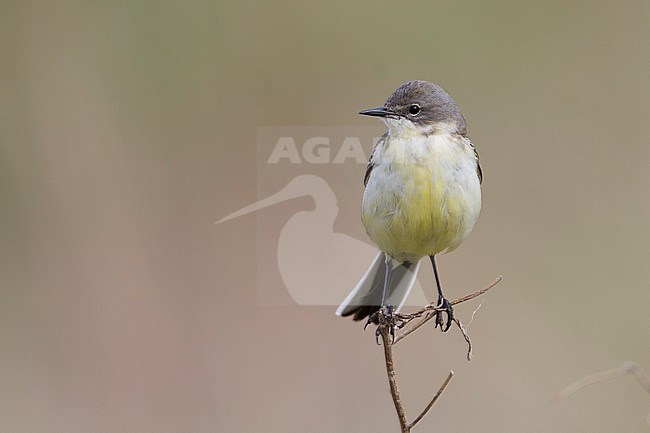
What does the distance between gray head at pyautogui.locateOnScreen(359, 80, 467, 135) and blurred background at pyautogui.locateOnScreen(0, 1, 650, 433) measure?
266cm

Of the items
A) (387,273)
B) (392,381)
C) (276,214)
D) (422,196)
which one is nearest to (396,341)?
(392,381)

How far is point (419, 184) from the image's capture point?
4.85 m

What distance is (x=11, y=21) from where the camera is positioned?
341 inches

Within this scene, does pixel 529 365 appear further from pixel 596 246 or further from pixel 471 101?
pixel 471 101

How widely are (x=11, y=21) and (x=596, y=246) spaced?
608 cm

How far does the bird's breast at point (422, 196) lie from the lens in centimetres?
482

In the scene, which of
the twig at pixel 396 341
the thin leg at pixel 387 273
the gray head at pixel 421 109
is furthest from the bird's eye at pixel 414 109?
the twig at pixel 396 341

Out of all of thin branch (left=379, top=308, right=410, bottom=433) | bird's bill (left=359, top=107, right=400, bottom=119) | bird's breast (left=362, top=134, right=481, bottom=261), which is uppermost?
bird's bill (left=359, top=107, right=400, bottom=119)

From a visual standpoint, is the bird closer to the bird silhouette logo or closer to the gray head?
the gray head

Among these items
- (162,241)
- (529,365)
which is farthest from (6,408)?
(529,365)

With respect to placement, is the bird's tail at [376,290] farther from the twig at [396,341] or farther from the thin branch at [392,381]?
the thin branch at [392,381]

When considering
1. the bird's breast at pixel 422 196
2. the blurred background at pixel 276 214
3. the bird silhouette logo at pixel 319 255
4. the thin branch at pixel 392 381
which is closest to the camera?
the thin branch at pixel 392 381

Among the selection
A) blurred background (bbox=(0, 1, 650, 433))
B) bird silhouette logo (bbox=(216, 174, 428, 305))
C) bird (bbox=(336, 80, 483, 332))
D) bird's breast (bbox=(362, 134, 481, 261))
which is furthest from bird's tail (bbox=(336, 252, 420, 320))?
blurred background (bbox=(0, 1, 650, 433))

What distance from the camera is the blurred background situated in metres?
7.25
